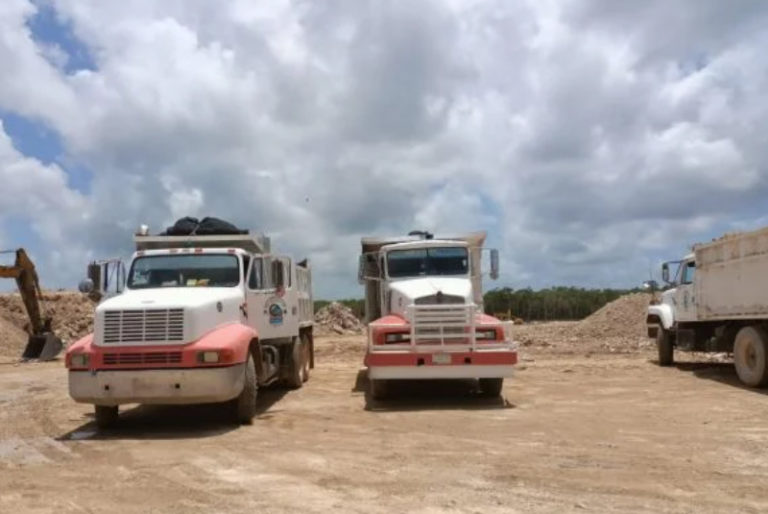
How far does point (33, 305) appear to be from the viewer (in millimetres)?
29125

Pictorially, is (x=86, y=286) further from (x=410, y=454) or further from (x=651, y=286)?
(x=651, y=286)

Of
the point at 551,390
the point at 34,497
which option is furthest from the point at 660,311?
the point at 34,497

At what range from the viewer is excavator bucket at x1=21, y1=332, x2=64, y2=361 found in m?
29.3

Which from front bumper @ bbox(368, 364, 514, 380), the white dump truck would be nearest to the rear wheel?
front bumper @ bbox(368, 364, 514, 380)

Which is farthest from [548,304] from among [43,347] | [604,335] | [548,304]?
[43,347]

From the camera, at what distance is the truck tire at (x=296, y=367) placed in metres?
16.0

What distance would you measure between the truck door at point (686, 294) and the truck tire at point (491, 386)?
6826 mm

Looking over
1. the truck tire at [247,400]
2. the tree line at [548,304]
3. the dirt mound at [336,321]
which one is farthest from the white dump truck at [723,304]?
the tree line at [548,304]

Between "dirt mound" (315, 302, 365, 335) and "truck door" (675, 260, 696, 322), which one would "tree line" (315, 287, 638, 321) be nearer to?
"dirt mound" (315, 302, 365, 335)

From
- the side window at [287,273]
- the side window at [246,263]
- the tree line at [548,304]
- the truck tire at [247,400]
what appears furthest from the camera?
the tree line at [548,304]

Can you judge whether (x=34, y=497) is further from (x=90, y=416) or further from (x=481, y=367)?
(x=481, y=367)

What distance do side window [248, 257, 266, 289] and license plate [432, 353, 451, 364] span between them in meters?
3.08

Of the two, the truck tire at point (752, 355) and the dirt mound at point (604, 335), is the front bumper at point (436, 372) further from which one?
the dirt mound at point (604, 335)

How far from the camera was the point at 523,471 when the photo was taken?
791 centimetres
